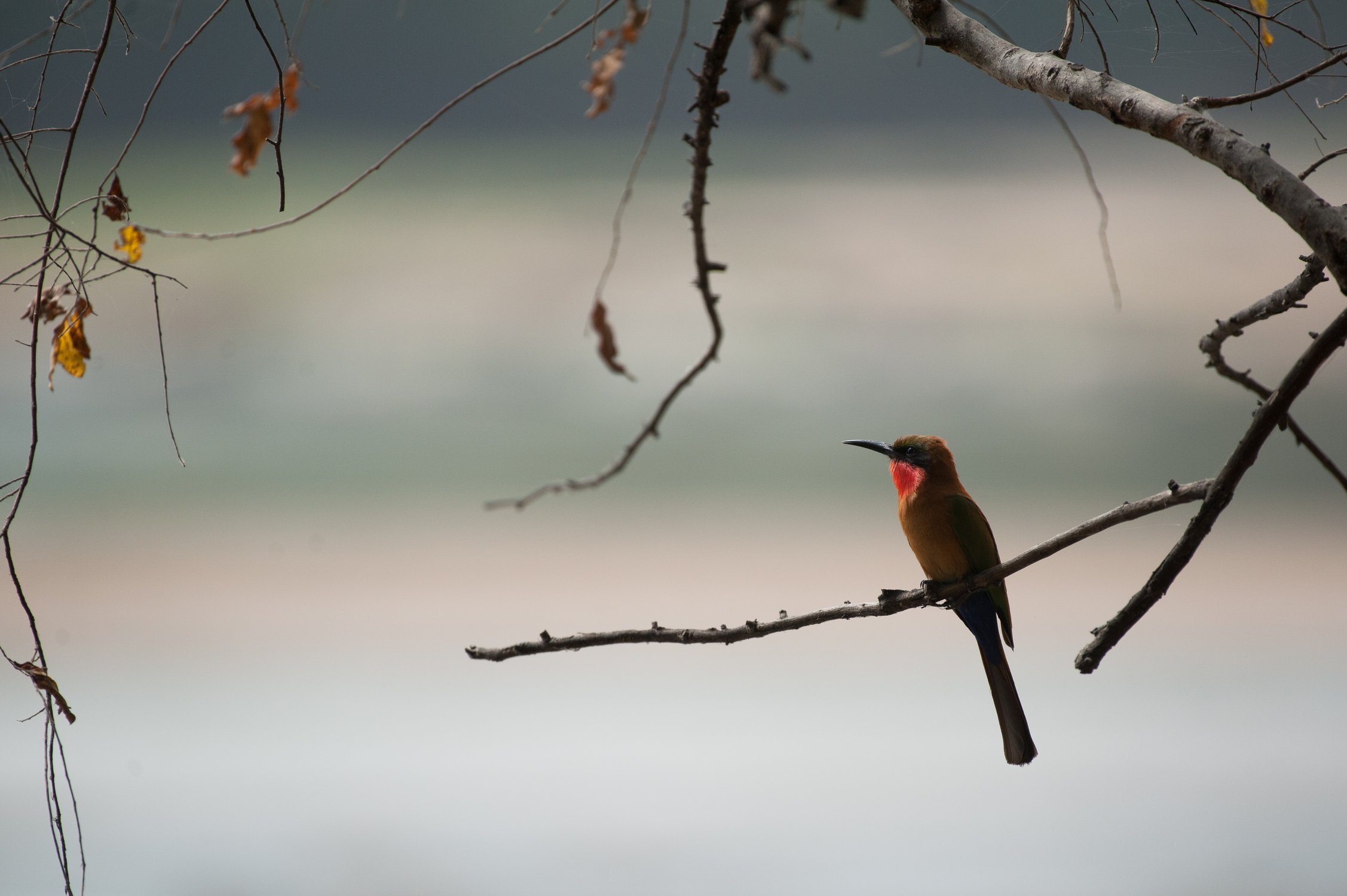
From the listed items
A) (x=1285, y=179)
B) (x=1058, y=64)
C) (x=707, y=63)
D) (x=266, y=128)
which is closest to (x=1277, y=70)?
(x=1058, y=64)

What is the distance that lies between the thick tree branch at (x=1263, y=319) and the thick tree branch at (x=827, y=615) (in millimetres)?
121

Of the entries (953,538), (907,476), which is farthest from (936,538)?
(907,476)

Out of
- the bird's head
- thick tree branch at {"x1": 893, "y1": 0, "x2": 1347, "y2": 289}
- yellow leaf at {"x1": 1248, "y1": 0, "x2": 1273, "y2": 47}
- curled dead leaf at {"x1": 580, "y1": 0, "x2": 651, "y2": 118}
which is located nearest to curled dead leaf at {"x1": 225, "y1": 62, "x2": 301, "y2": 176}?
curled dead leaf at {"x1": 580, "y1": 0, "x2": 651, "y2": 118}

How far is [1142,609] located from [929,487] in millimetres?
927

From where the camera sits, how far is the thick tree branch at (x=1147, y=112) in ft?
2.13

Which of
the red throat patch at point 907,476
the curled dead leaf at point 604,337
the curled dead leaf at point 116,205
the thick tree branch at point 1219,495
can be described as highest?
the curled dead leaf at point 116,205

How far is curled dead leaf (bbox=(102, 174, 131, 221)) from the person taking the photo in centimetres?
100

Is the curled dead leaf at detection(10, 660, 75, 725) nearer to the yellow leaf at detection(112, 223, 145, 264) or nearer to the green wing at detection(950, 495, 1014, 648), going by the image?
the yellow leaf at detection(112, 223, 145, 264)

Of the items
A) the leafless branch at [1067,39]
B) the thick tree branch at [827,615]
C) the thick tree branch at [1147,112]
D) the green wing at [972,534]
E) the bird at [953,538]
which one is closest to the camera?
the thick tree branch at [1147,112]

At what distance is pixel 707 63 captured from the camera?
0.81 m

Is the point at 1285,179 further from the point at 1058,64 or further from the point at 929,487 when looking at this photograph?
the point at 929,487

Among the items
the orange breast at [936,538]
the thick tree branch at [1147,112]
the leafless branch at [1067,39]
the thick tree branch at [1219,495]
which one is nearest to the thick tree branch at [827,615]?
the thick tree branch at [1219,495]

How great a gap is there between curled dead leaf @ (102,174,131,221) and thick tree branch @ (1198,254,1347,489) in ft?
3.46

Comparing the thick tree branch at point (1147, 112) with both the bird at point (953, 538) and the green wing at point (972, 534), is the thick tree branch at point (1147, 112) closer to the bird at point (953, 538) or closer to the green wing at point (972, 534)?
the bird at point (953, 538)
